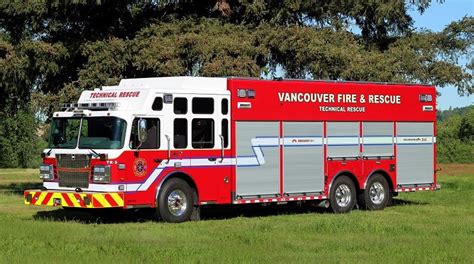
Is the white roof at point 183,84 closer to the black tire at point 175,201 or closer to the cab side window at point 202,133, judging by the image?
the cab side window at point 202,133

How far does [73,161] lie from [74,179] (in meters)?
0.35

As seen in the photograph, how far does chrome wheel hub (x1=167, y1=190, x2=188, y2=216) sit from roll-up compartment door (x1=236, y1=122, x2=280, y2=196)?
1261mm

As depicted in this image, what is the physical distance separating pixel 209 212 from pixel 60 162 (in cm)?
407

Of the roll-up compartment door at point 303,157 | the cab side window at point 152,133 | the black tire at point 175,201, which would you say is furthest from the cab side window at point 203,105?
the roll-up compartment door at point 303,157

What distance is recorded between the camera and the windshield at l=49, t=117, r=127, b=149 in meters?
15.9

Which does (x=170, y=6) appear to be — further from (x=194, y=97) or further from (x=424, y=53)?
(x=194, y=97)

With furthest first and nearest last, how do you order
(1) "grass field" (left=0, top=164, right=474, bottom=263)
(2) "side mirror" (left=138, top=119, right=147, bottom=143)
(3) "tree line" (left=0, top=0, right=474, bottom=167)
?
(3) "tree line" (left=0, top=0, right=474, bottom=167)
(2) "side mirror" (left=138, top=119, right=147, bottom=143)
(1) "grass field" (left=0, top=164, right=474, bottom=263)

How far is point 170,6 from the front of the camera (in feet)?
86.2

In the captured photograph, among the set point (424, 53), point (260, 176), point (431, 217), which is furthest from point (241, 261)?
point (424, 53)

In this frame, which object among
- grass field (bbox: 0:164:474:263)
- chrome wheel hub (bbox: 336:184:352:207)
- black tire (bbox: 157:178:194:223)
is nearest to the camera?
grass field (bbox: 0:164:474:263)

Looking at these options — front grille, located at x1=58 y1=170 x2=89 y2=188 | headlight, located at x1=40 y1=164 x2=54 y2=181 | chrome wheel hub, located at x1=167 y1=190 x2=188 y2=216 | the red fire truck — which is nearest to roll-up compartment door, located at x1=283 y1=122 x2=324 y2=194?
the red fire truck

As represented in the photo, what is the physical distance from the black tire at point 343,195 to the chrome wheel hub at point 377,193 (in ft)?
1.97

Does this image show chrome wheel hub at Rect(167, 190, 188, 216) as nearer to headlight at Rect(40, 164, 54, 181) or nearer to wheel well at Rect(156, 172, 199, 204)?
wheel well at Rect(156, 172, 199, 204)

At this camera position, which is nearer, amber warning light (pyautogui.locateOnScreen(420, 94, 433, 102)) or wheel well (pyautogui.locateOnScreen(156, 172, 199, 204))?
wheel well (pyautogui.locateOnScreen(156, 172, 199, 204))
